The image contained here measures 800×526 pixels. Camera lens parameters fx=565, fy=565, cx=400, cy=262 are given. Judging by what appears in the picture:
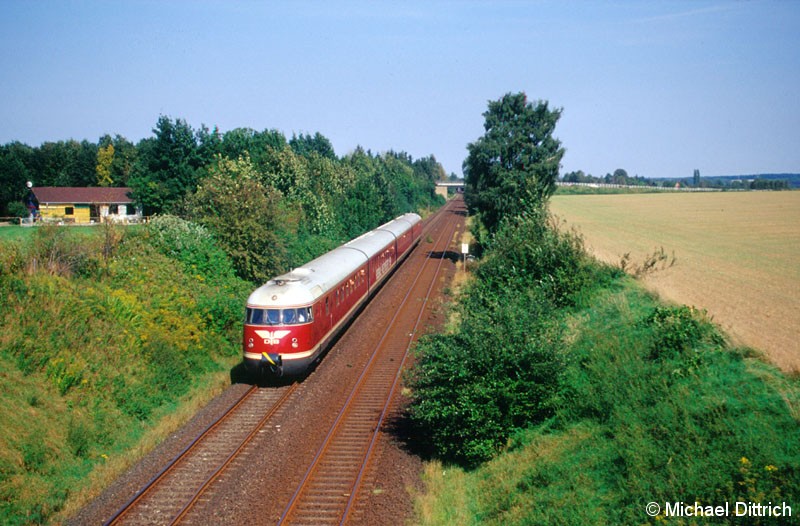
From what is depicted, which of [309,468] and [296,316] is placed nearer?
[309,468]

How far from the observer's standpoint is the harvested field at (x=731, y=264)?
18.6 metres

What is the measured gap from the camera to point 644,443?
423 inches

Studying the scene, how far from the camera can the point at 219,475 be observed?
12.8m

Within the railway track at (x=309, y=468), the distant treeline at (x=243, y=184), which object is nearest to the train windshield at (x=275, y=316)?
the railway track at (x=309, y=468)

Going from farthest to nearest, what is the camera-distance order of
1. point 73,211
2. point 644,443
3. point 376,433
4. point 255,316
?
1. point 73,211
2. point 255,316
3. point 376,433
4. point 644,443

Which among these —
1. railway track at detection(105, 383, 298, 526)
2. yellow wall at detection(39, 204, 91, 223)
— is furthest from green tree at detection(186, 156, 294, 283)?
yellow wall at detection(39, 204, 91, 223)

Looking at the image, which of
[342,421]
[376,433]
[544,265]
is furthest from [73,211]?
[376,433]

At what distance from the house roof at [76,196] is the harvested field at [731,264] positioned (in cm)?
5101

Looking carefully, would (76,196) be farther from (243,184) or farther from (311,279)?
(311,279)

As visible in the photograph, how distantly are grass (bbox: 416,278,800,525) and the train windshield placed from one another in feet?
22.4

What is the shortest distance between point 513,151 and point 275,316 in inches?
1035

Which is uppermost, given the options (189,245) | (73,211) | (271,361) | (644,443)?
(73,211)

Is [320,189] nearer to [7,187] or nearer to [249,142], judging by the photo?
[249,142]

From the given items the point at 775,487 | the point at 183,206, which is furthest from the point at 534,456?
the point at 183,206
